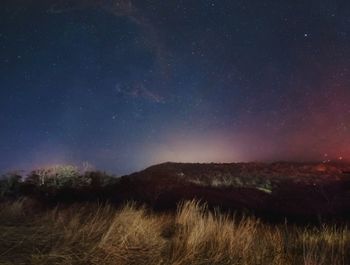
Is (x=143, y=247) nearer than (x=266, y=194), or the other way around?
(x=143, y=247)

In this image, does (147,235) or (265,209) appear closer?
(147,235)

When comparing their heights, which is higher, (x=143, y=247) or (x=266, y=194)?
(x=266, y=194)

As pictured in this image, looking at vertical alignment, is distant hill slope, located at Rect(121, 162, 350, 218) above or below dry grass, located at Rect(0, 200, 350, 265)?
above

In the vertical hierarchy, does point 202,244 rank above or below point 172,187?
below

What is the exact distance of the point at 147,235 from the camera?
6715 millimetres

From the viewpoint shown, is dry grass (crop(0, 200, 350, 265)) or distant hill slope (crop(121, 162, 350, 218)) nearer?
dry grass (crop(0, 200, 350, 265))

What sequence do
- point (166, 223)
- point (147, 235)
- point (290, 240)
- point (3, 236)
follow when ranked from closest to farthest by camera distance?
1. point (3, 236)
2. point (147, 235)
3. point (290, 240)
4. point (166, 223)

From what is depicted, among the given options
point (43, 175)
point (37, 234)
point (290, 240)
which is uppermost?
point (43, 175)

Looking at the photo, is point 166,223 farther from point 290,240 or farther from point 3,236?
point 3,236

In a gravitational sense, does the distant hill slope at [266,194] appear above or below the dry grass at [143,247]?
above

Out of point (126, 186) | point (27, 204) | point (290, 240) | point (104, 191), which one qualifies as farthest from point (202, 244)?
point (126, 186)

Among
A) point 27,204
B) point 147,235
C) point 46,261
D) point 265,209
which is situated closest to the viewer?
point 46,261

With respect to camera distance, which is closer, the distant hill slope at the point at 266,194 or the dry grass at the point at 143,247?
the dry grass at the point at 143,247

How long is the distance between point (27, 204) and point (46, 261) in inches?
333
